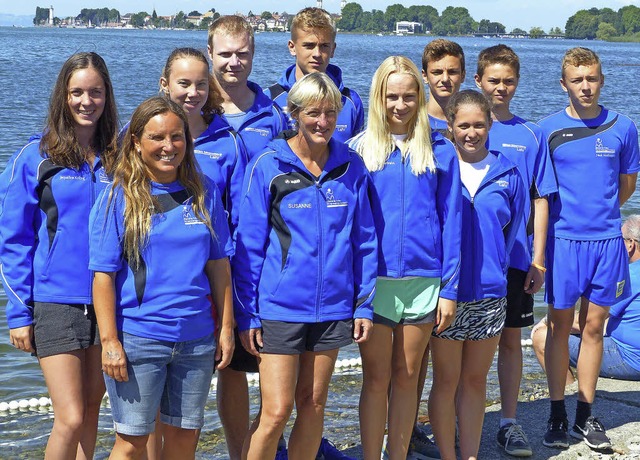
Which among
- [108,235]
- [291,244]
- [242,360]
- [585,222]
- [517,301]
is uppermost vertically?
[108,235]

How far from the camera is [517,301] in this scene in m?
5.40

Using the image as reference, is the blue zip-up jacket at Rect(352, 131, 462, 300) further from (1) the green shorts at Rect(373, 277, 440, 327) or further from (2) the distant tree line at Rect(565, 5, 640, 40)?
(2) the distant tree line at Rect(565, 5, 640, 40)

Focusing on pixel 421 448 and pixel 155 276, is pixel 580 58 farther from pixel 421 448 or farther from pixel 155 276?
pixel 155 276

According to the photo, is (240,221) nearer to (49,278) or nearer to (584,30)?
(49,278)

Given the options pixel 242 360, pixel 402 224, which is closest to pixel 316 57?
pixel 402 224

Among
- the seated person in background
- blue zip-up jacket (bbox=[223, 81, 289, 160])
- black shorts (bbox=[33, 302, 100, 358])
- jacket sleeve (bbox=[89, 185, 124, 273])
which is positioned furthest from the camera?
the seated person in background

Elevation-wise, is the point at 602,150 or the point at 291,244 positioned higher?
the point at 602,150

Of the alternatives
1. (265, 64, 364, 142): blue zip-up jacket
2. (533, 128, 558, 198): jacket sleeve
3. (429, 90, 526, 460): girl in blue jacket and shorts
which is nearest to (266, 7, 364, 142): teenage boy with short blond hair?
(265, 64, 364, 142): blue zip-up jacket

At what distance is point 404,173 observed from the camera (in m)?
4.65

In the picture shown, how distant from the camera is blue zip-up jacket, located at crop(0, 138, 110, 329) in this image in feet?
13.7

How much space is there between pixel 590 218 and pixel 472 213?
103 cm

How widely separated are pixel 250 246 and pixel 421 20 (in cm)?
19987

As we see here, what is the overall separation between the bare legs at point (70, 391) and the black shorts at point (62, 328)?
0.04 meters

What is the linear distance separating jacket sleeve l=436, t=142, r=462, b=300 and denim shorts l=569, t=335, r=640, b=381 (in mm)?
2390
